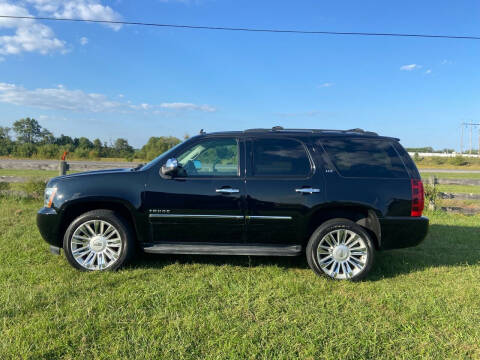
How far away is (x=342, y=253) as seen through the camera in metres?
3.73

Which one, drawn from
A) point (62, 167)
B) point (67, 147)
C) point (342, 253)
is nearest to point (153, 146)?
point (67, 147)

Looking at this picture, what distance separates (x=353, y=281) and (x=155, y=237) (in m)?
2.47

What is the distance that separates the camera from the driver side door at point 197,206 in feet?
12.2

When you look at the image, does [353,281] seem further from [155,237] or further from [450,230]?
[450,230]

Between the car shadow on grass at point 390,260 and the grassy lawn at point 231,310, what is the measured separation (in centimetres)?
3

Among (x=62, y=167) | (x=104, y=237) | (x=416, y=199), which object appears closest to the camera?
(x=416, y=199)

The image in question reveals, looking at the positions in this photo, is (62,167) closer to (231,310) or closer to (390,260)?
(231,310)

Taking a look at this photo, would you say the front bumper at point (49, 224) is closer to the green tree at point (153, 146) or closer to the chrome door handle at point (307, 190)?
the chrome door handle at point (307, 190)

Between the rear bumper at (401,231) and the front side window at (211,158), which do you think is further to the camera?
the front side window at (211,158)

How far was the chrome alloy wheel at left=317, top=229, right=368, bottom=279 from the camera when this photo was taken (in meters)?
3.72

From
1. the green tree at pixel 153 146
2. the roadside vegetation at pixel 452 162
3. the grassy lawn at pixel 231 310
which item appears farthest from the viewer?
the roadside vegetation at pixel 452 162

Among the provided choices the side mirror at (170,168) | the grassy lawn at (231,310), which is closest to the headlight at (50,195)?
the grassy lawn at (231,310)

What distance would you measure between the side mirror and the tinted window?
0.97 metres

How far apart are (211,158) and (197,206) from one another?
0.69 m
